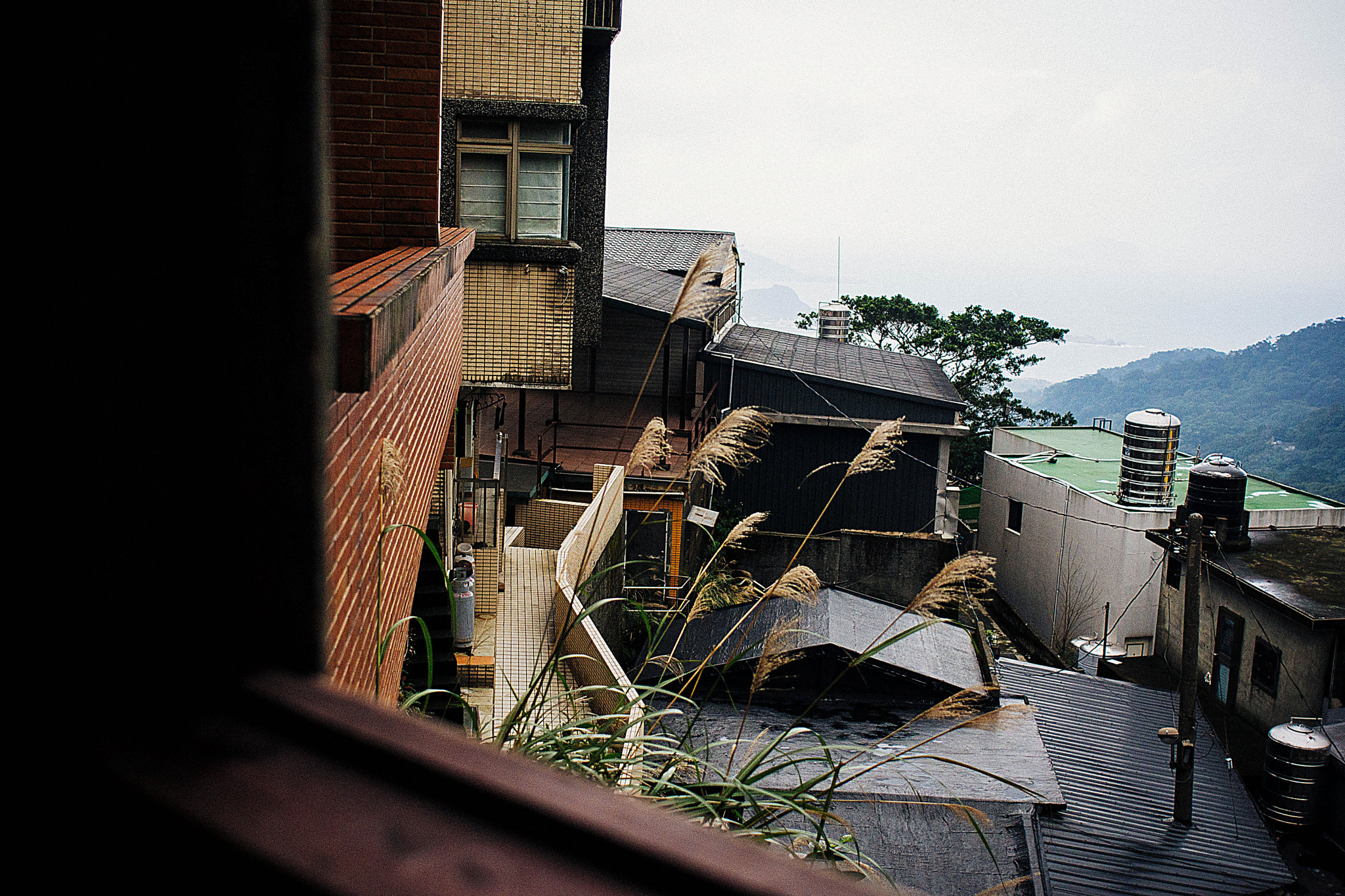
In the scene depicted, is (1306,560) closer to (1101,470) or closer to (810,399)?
(1101,470)

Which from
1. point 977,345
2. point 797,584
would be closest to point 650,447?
point 797,584

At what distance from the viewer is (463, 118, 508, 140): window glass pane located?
11.2 metres

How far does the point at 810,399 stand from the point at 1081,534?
5.82 m

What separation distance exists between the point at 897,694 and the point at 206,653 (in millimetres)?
10782

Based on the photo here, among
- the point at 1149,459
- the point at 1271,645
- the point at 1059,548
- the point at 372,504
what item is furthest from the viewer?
the point at 1059,548

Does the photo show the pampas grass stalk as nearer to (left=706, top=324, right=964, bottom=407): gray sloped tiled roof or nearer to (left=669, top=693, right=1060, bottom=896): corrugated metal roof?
(left=669, top=693, right=1060, bottom=896): corrugated metal roof

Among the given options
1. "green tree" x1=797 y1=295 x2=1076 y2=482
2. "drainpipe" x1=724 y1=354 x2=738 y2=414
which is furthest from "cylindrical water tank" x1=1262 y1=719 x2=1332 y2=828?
"green tree" x1=797 y1=295 x2=1076 y2=482

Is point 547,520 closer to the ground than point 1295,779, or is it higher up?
higher up

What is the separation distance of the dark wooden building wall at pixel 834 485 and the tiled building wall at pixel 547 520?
21.5 feet

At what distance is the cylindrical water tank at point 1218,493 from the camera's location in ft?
50.0

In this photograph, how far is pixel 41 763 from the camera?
26.2 inches

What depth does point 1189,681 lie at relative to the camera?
9945mm

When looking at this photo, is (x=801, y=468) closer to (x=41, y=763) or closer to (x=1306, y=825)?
(x=1306, y=825)

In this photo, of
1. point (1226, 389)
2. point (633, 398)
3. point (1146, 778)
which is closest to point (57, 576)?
point (1146, 778)
